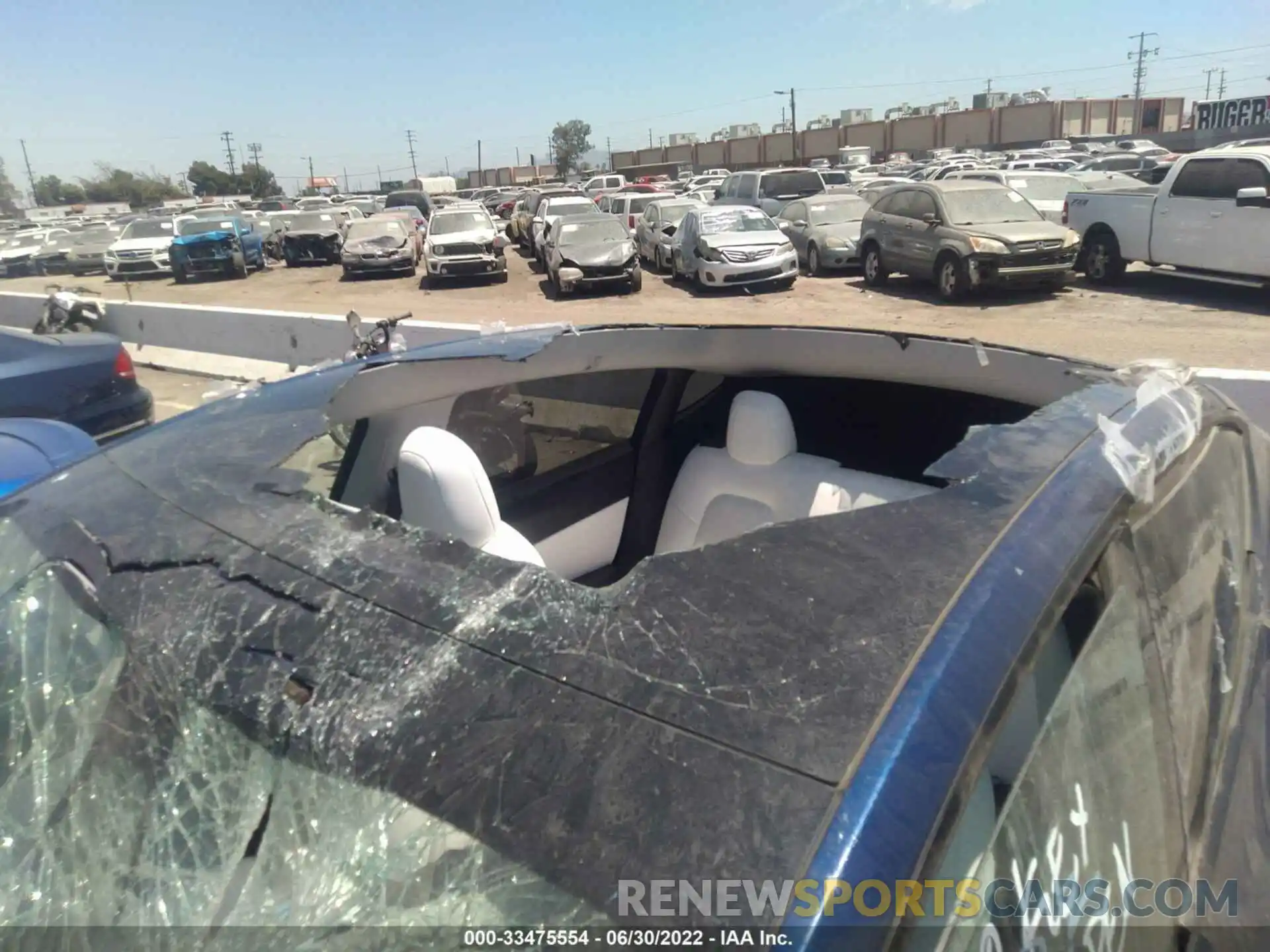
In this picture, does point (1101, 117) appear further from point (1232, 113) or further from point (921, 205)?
point (921, 205)

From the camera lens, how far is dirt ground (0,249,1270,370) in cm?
1138

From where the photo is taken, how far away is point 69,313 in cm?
1267

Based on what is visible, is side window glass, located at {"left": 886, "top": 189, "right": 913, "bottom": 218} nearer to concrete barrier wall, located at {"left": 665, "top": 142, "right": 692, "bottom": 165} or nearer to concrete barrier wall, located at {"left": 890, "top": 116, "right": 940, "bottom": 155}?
concrete barrier wall, located at {"left": 890, "top": 116, "right": 940, "bottom": 155}

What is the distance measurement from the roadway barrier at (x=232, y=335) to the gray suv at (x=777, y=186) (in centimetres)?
1546

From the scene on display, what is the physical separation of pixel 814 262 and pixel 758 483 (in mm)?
16895

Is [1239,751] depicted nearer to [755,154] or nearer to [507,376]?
[507,376]

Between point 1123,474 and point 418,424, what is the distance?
2.02 metres

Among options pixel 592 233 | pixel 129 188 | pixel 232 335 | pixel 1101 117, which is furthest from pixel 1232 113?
pixel 129 188

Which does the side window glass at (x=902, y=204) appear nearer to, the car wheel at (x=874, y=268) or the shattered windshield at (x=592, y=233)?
the car wheel at (x=874, y=268)

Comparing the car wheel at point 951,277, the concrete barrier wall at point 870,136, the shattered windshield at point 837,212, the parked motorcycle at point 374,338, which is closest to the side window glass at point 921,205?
the car wheel at point 951,277

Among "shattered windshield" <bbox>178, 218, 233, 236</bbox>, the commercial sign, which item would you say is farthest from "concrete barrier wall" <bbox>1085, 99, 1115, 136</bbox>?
"shattered windshield" <bbox>178, 218, 233, 236</bbox>

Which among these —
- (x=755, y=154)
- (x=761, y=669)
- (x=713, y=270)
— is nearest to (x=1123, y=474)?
(x=761, y=669)

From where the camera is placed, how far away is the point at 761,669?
3.59ft

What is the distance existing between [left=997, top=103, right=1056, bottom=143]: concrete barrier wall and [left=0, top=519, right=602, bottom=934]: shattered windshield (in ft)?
239
